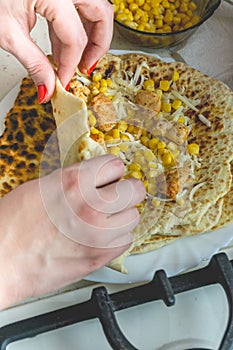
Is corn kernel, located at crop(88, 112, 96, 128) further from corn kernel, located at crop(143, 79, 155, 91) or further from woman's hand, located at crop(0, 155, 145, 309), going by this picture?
woman's hand, located at crop(0, 155, 145, 309)

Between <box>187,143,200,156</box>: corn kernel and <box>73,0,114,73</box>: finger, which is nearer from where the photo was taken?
<box>73,0,114,73</box>: finger

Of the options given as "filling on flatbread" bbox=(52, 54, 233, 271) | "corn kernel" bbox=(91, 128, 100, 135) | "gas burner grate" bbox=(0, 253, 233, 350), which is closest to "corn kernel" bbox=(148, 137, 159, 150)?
"filling on flatbread" bbox=(52, 54, 233, 271)

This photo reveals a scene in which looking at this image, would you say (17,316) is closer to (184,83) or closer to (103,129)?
(103,129)

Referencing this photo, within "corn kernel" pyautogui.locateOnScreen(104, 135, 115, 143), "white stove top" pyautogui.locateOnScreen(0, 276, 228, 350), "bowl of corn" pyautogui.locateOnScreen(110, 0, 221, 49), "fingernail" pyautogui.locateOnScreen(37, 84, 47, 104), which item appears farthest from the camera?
"bowl of corn" pyautogui.locateOnScreen(110, 0, 221, 49)

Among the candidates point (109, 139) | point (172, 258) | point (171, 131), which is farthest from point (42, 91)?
point (172, 258)

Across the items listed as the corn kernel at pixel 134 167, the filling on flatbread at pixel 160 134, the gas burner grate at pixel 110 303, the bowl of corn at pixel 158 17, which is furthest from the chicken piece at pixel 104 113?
the gas burner grate at pixel 110 303

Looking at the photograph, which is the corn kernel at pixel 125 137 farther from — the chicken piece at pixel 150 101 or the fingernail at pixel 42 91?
the fingernail at pixel 42 91

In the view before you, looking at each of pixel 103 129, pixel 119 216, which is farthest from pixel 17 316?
pixel 103 129
